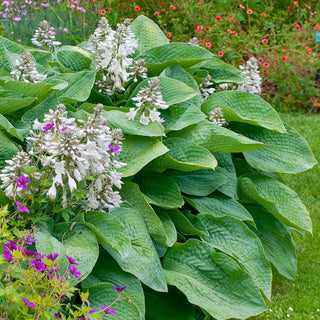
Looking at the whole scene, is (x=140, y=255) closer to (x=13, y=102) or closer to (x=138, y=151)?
(x=138, y=151)

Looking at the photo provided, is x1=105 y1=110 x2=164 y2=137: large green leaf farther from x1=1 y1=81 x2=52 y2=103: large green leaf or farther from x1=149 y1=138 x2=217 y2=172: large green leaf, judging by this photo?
x1=1 y1=81 x2=52 y2=103: large green leaf

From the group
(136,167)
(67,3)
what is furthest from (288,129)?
(67,3)

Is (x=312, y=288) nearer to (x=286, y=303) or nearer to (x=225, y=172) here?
(x=286, y=303)

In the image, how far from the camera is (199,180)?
126 inches

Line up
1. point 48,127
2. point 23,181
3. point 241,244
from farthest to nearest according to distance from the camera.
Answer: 1. point 241,244
2. point 48,127
3. point 23,181

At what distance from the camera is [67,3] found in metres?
7.60

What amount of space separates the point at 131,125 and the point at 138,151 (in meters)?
0.13

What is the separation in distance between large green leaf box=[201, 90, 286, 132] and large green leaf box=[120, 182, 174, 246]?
880 millimetres

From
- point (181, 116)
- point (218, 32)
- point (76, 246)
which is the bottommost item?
point (218, 32)

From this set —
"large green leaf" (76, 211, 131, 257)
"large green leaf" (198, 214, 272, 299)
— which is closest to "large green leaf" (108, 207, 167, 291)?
"large green leaf" (76, 211, 131, 257)

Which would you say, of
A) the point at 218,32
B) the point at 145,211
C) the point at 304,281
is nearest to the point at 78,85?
the point at 145,211

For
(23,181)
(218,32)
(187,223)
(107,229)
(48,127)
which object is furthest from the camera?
(218,32)

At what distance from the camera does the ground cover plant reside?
2188 mm

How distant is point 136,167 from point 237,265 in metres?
0.70
